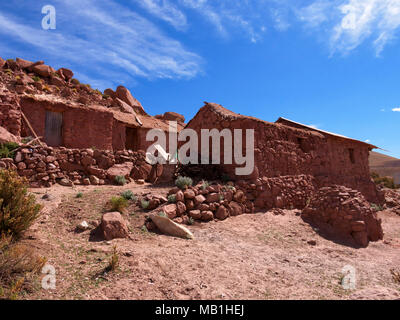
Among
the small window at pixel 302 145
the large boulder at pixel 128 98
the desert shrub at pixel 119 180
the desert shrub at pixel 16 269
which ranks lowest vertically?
the desert shrub at pixel 16 269

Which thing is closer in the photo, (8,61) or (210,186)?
(210,186)

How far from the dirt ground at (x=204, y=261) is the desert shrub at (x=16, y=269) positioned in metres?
0.20

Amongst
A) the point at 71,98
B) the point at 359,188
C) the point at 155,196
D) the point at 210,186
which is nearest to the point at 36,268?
the point at 155,196

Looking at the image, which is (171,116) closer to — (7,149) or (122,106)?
(122,106)

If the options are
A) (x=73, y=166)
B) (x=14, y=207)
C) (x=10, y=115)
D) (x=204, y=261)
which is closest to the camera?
(x=14, y=207)

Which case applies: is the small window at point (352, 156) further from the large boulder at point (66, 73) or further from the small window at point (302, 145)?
the large boulder at point (66, 73)

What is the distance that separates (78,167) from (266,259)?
7238mm

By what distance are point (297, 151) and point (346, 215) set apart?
304cm

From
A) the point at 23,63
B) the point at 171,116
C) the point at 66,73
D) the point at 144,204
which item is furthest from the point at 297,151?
the point at 23,63

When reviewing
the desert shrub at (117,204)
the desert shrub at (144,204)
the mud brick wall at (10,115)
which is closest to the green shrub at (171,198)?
the desert shrub at (144,204)

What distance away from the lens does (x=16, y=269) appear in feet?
9.89

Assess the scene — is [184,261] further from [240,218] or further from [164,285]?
[240,218]

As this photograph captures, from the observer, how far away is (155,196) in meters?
6.45

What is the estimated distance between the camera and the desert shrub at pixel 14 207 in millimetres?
3818
